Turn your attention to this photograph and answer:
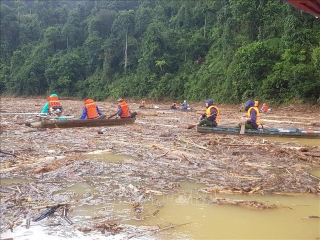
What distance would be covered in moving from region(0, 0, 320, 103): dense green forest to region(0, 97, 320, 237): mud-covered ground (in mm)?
16843

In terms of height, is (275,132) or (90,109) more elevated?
(90,109)

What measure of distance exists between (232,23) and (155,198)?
3228 centimetres

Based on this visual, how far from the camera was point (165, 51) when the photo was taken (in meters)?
46.3

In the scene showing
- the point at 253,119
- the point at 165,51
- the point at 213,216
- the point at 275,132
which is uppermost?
the point at 165,51

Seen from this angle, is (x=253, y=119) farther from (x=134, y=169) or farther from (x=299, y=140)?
(x=134, y=169)

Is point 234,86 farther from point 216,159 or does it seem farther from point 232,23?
point 216,159

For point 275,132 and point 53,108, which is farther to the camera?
point 53,108

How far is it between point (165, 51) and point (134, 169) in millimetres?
39623

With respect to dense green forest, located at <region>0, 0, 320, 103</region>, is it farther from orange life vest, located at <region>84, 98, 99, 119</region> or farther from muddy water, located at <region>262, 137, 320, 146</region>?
orange life vest, located at <region>84, 98, 99, 119</region>

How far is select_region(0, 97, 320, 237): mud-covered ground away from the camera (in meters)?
5.69

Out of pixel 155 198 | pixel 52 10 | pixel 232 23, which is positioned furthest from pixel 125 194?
pixel 52 10

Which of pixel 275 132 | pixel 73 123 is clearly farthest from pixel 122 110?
Answer: pixel 275 132

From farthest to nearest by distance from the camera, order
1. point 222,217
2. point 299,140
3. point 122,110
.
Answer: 1. point 122,110
2. point 299,140
3. point 222,217

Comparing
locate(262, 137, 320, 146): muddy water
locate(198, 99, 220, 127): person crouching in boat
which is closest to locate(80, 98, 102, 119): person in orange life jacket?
locate(198, 99, 220, 127): person crouching in boat
